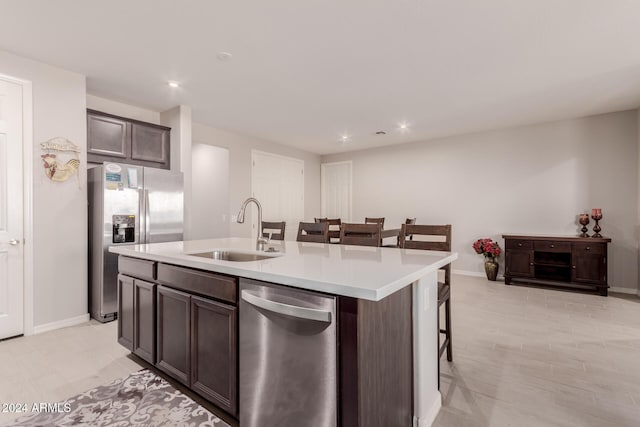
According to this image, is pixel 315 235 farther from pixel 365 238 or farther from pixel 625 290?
pixel 625 290

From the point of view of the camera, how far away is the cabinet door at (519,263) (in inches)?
188

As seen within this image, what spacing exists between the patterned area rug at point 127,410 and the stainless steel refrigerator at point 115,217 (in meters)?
1.57

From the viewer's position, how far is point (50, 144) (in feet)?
10.1

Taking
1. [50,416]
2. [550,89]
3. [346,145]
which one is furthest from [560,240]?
[50,416]

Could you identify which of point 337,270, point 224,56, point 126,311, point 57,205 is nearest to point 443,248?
point 337,270

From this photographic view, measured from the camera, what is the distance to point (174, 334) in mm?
1892

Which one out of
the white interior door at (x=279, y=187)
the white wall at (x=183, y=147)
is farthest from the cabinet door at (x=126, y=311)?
the white interior door at (x=279, y=187)

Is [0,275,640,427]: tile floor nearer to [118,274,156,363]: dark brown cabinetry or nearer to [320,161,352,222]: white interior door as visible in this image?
[118,274,156,363]: dark brown cabinetry

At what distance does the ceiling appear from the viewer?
2252 mm

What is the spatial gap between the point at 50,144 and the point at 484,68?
4382 mm

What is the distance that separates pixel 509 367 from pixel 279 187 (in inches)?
200

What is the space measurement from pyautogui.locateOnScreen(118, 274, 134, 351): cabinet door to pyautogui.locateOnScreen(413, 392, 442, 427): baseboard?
6.56 feet

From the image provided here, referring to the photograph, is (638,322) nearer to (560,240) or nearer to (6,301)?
(560,240)

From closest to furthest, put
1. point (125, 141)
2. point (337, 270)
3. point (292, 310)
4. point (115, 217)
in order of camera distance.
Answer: point (292, 310), point (337, 270), point (115, 217), point (125, 141)
